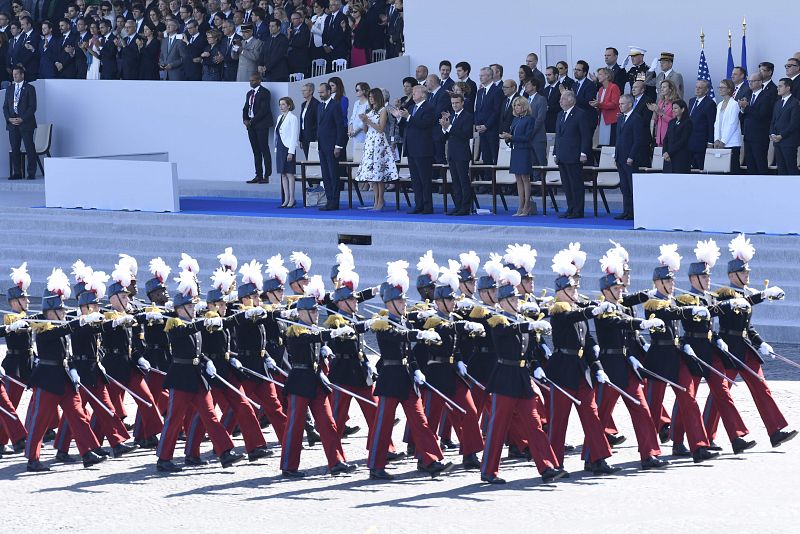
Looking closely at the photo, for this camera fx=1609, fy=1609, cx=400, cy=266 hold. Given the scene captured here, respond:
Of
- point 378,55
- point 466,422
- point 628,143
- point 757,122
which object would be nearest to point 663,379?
point 466,422

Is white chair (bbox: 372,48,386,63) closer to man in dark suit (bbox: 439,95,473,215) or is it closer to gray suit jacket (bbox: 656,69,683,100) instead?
man in dark suit (bbox: 439,95,473,215)

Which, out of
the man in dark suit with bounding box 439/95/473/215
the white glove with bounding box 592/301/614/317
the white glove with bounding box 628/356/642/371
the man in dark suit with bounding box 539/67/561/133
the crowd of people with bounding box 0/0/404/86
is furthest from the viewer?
the crowd of people with bounding box 0/0/404/86

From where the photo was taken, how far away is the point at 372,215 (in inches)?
827

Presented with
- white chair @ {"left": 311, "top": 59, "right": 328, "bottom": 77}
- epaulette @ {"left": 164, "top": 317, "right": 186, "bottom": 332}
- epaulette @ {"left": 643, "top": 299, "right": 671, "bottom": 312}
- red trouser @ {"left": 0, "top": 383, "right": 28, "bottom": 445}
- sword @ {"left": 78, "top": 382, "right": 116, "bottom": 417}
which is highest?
white chair @ {"left": 311, "top": 59, "right": 328, "bottom": 77}

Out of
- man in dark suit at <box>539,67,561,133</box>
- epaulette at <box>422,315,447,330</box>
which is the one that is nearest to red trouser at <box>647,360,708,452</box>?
epaulette at <box>422,315,447,330</box>

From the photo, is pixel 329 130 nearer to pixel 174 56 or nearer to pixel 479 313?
pixel 174 56

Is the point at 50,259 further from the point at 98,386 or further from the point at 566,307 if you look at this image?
the point at 566,307

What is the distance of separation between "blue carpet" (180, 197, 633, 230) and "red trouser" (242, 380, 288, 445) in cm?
699

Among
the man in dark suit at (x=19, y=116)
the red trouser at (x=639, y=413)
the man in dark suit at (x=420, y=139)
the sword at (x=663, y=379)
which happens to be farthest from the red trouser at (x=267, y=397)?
the man in dark suit at (x=19, y=116)

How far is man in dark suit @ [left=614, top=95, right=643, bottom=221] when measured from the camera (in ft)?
63.1

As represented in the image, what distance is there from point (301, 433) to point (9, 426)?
8.93ft

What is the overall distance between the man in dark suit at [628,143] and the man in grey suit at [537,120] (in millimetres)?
1079

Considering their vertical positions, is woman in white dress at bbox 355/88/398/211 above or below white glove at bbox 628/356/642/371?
above

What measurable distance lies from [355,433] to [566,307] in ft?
8.42
